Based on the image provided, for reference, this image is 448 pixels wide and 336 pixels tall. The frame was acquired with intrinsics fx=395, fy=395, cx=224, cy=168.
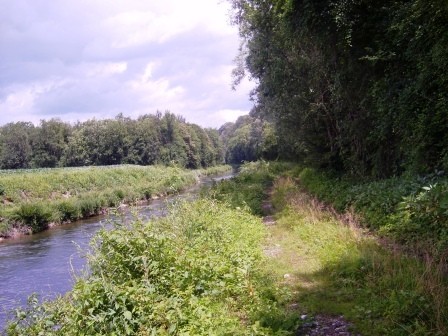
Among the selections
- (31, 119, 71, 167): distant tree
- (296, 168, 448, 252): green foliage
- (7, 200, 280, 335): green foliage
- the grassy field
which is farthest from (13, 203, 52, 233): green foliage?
(31, 119, 71, 167): distant tree

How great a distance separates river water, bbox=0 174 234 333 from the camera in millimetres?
11156

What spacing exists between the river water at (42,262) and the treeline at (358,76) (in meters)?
7.87

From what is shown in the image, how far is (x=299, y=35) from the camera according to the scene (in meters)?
16.4

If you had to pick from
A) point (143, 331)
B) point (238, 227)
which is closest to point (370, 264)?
point (143, 331)

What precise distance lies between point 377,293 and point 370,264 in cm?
97

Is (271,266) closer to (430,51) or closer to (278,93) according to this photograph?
(430,51)

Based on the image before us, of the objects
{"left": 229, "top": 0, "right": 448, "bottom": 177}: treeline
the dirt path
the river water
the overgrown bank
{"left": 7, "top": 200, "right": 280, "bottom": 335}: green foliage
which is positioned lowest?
the river water

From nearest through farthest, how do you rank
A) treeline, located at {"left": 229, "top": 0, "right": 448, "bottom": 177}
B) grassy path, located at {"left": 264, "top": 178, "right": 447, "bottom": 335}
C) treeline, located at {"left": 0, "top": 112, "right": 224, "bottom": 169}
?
grassy path, located at {"left": 264, "top": 178, "right": 447, "bottom": 335} < treeline, located at {"left": 229, "top": 0, "right": 448, "bottom": 177} < treeline, located at {"left": 0, "top": 112, "right": 224, "bottom": 169}

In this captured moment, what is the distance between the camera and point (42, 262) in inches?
669

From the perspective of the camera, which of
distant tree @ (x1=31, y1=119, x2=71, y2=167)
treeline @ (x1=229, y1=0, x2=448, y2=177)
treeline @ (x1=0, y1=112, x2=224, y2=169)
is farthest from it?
treeline @ (x1=0, y1=112, x2=224, y2=169)

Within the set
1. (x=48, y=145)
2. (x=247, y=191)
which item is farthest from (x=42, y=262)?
(x=48, y=145)

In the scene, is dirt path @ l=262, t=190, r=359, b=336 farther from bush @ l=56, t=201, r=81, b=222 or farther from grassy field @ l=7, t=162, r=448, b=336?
bush @ l=56, t=201, r=81, b=222

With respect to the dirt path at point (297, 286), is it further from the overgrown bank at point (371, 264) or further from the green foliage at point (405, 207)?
the green foliage at point (405, 207)

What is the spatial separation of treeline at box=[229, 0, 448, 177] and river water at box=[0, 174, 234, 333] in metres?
7.87
